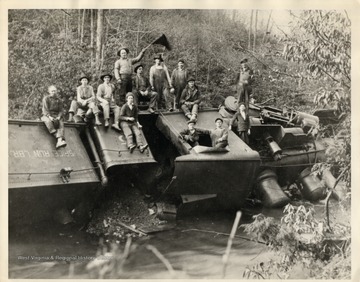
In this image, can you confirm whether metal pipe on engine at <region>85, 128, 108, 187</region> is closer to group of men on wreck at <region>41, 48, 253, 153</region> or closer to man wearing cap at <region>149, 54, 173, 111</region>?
group of men on wreck at <region>41, 48, 253, 153</region>

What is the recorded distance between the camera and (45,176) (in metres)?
6.78

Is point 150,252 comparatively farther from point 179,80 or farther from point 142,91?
point 179,80

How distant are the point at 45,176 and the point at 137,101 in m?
2.35

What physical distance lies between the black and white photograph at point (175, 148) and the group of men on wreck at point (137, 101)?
24 mm

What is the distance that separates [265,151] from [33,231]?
14.3ft

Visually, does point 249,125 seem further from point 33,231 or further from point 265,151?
point 33,231

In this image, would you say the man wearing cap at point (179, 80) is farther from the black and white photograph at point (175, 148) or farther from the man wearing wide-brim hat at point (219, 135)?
the man wearing wide-brim hat at point (219, 135)

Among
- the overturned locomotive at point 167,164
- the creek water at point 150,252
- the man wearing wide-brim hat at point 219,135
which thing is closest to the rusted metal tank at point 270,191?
the overturned locomotive at point 167,164

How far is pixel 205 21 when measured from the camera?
7777 millimetres

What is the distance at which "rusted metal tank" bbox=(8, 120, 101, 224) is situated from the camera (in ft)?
21.4

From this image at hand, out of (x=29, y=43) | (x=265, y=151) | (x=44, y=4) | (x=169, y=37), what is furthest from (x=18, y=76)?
(x=265, y=151)

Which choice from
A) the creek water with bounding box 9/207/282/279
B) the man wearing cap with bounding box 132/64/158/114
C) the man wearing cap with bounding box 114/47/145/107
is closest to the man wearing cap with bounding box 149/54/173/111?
the man wearing cap with bounding box 132/64/158/114

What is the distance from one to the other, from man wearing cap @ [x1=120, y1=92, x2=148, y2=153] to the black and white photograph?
0.03 m

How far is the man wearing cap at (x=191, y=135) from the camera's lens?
26.4 ft
